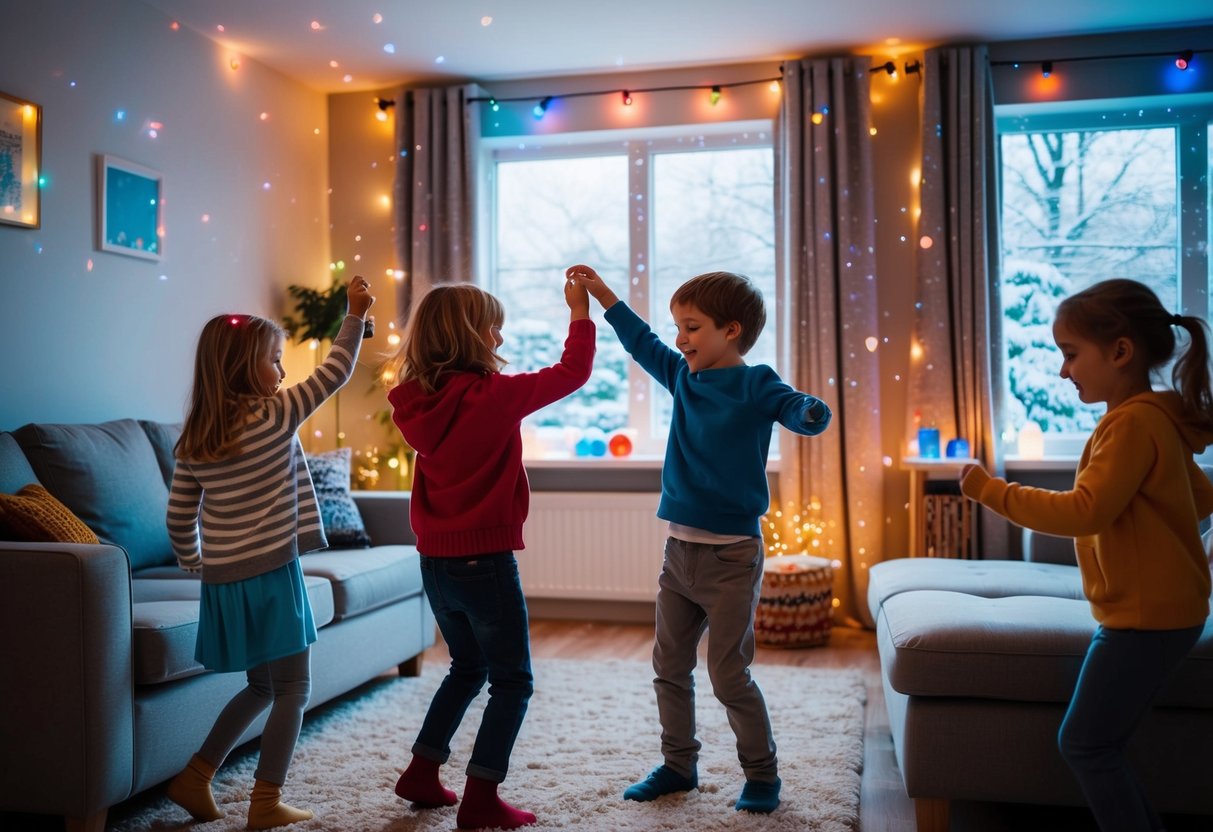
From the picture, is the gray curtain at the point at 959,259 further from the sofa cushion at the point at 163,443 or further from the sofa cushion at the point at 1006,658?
the sofa cushion at the point at 163,443

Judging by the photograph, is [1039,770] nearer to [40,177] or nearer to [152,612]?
[152,612]

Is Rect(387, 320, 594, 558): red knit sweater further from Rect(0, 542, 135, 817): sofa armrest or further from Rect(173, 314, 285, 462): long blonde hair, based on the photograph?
Rect(0, 542, 135, 817): sofa armrest

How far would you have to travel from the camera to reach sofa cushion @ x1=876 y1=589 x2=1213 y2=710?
6.70 feet

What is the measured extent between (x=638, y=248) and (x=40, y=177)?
2.42 metres

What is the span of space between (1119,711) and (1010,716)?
0.35m

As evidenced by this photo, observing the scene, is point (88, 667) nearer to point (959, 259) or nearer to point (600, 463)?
point (600, 463)

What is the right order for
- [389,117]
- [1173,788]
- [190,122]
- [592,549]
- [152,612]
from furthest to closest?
[389,117], [592,549], [190,122], [152,612], [1173,788]

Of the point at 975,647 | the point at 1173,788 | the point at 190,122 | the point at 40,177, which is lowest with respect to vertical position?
the point at 1173,788

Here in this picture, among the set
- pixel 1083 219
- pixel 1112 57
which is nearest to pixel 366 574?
pixel 1083 219

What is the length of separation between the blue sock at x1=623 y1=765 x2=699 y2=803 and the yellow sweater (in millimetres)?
1009

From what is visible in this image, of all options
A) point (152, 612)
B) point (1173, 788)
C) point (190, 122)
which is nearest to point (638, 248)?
point (190, 122)

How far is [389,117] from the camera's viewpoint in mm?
4914

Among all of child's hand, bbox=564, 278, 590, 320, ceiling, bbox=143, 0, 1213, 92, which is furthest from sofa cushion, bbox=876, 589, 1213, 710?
ceiling, bbox=143, 0, 1213, 92

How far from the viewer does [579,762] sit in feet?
8.72
